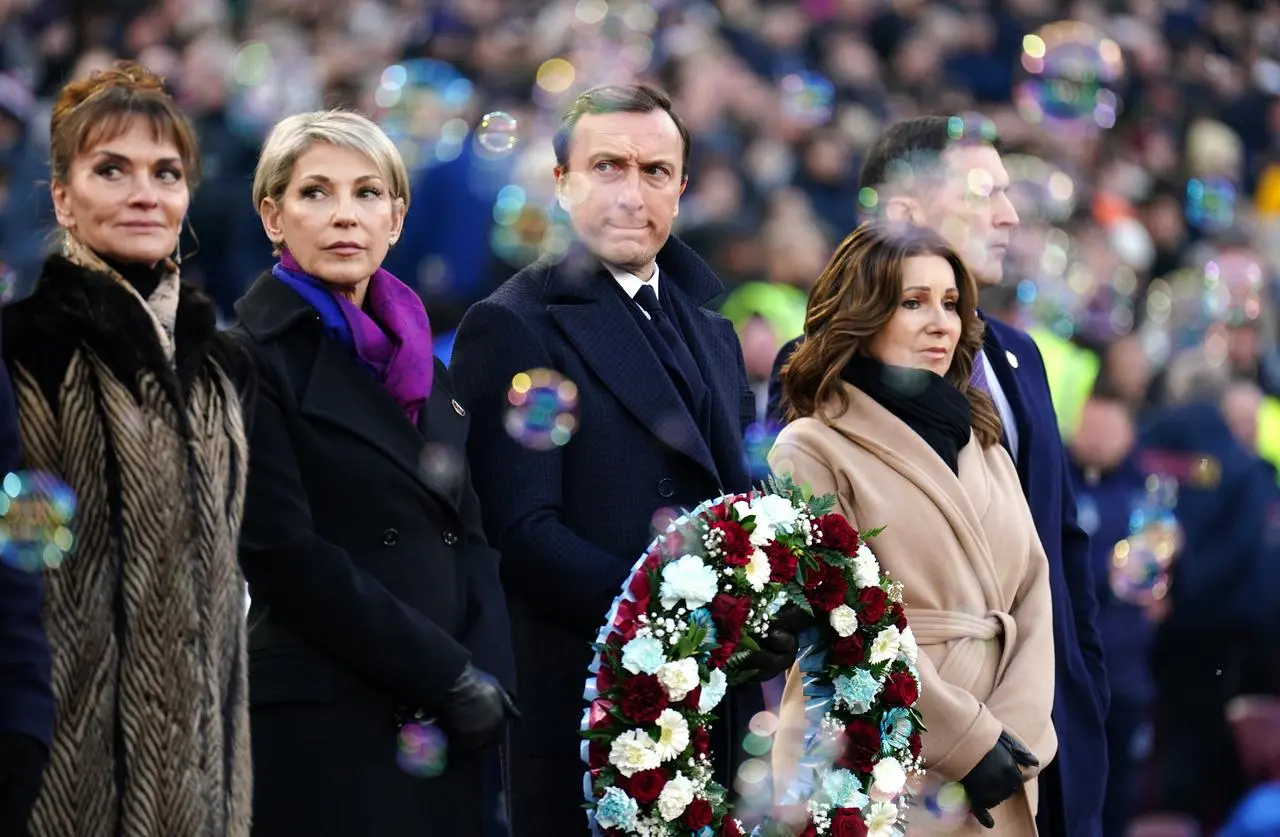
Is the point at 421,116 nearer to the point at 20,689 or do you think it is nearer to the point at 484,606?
the point at 484,606

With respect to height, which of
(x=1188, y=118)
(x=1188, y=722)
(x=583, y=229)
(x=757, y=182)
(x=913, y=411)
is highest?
(x=1188, y=118)

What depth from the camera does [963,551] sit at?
557 cm

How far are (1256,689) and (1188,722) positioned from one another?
0.43 metres

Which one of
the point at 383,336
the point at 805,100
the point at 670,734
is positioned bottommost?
the point at 670,734

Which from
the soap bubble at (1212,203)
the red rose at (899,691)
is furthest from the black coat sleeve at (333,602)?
the soap bubble at (1212,203)

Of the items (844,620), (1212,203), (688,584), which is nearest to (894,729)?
(844,620)

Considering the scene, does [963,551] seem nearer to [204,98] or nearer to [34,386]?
[34,386]

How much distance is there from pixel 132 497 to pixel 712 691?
1418 mm

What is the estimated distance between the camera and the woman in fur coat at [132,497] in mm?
4262

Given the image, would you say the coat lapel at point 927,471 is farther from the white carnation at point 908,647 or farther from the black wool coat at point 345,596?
the black wool coat at point 345,596

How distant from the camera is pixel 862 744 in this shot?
5246 millimetres

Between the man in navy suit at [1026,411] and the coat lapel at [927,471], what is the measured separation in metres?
0.33

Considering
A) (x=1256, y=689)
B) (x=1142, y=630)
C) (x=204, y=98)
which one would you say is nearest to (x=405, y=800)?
(x=1142, y=630)

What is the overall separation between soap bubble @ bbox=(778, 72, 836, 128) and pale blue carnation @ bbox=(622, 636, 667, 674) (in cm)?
840
